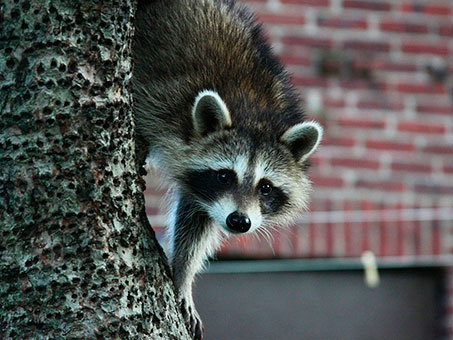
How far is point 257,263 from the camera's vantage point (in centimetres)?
705

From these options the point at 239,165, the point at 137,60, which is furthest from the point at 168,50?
the point at 239,165

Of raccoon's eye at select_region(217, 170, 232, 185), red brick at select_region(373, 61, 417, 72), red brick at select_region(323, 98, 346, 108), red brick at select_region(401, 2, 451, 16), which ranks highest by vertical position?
red brick at select_region(401, 2, 451, 16)

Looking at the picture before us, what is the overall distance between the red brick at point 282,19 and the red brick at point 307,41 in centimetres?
12

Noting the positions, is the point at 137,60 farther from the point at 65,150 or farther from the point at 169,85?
the point at 65,150

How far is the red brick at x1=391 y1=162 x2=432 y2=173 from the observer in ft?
24.4

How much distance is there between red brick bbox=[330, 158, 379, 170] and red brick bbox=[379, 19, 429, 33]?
1.10 m

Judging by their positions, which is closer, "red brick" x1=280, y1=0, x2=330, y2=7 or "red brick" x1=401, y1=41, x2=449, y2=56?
"red brick" x1=280, y1=0, x2=330, y2=7

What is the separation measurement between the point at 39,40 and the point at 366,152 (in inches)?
195

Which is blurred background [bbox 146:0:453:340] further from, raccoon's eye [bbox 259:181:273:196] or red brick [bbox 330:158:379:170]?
raccoon's eye [bbox 259:181:273:196]

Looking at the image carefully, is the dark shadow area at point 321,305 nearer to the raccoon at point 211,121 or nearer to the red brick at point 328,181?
the red brick at point 328,181

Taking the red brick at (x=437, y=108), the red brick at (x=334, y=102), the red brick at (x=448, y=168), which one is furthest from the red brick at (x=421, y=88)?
the red brick at (x=448, y=168)

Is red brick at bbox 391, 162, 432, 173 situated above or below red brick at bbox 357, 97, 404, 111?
below

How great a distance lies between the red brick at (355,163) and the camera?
7.35 meters

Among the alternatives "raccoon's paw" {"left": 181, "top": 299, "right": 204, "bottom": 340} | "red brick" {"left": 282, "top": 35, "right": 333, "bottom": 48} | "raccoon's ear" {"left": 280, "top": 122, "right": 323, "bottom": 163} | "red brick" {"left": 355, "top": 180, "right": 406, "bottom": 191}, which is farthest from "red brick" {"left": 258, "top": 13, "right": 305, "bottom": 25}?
"raccoon's paw" {"left": 181, "top": 299, "right": 204, "bottom": 340}
